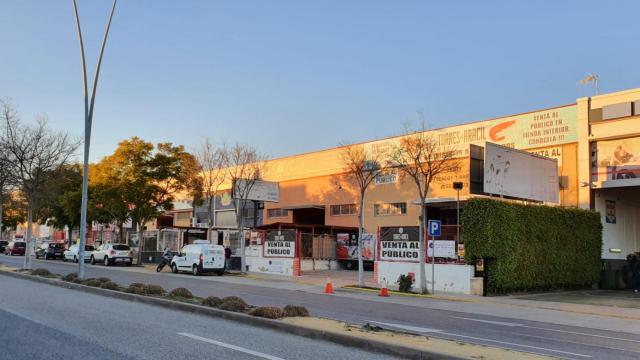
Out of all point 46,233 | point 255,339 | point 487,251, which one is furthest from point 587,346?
point 46,233

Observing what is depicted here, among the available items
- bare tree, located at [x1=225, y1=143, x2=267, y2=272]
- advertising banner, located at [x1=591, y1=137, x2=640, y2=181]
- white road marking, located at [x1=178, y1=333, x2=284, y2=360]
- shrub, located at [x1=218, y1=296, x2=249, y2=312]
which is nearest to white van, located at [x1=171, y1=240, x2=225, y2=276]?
bare tree, located at [x1=225, y1=143, x2=267, y2=272]

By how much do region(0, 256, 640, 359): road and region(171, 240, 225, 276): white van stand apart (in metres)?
11.9

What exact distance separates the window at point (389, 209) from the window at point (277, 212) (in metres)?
10.2

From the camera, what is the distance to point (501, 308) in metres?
19.2

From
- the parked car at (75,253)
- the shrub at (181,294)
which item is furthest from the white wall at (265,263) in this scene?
the shrub at (181,294)

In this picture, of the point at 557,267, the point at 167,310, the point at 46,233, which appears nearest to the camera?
the point at 167,310

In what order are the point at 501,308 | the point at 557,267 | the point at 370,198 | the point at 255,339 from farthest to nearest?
the point at 370,198 → the point at 557,267 → the point at 501,308 → the point at 255,339

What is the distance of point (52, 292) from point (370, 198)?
86.0 feet

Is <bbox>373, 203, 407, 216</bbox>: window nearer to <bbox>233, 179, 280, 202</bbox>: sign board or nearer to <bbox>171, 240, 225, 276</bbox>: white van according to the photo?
<bbox>233, 179, 280, 202</bbox>: sign board

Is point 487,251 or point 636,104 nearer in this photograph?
point 487,251

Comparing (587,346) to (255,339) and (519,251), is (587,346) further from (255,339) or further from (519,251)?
(519,251)

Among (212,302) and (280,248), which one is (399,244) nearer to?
(280,248)

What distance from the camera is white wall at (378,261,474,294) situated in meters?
23.7

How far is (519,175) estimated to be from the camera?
27.5 m
